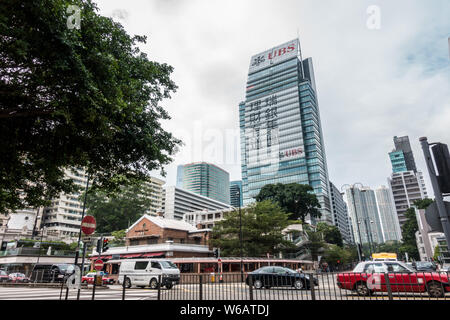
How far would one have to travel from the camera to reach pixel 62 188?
47.9 ft

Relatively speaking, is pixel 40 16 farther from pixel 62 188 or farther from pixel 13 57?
pixel 62 188

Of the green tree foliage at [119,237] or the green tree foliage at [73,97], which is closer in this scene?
the green tree foliage at [73,97]

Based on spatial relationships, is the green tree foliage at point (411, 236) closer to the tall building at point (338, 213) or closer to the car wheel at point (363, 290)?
the tall building at point (338, 213)

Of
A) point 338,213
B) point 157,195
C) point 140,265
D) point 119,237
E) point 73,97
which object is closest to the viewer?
point 73,97

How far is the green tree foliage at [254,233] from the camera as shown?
35.0 m

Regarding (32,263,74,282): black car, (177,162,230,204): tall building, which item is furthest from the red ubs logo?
(32,263,74,282): black car

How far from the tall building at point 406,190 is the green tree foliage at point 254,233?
150 meters

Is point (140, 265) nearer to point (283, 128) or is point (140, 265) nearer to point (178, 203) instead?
point (283, 128)

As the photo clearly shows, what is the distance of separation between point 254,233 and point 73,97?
30.6 m

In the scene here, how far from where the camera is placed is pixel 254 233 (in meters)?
35.2

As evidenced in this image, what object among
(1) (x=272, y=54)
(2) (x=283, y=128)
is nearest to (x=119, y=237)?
(2) (x=283, y=128)

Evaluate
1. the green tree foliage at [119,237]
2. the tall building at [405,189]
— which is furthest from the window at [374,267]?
the tall building at [405,189]
